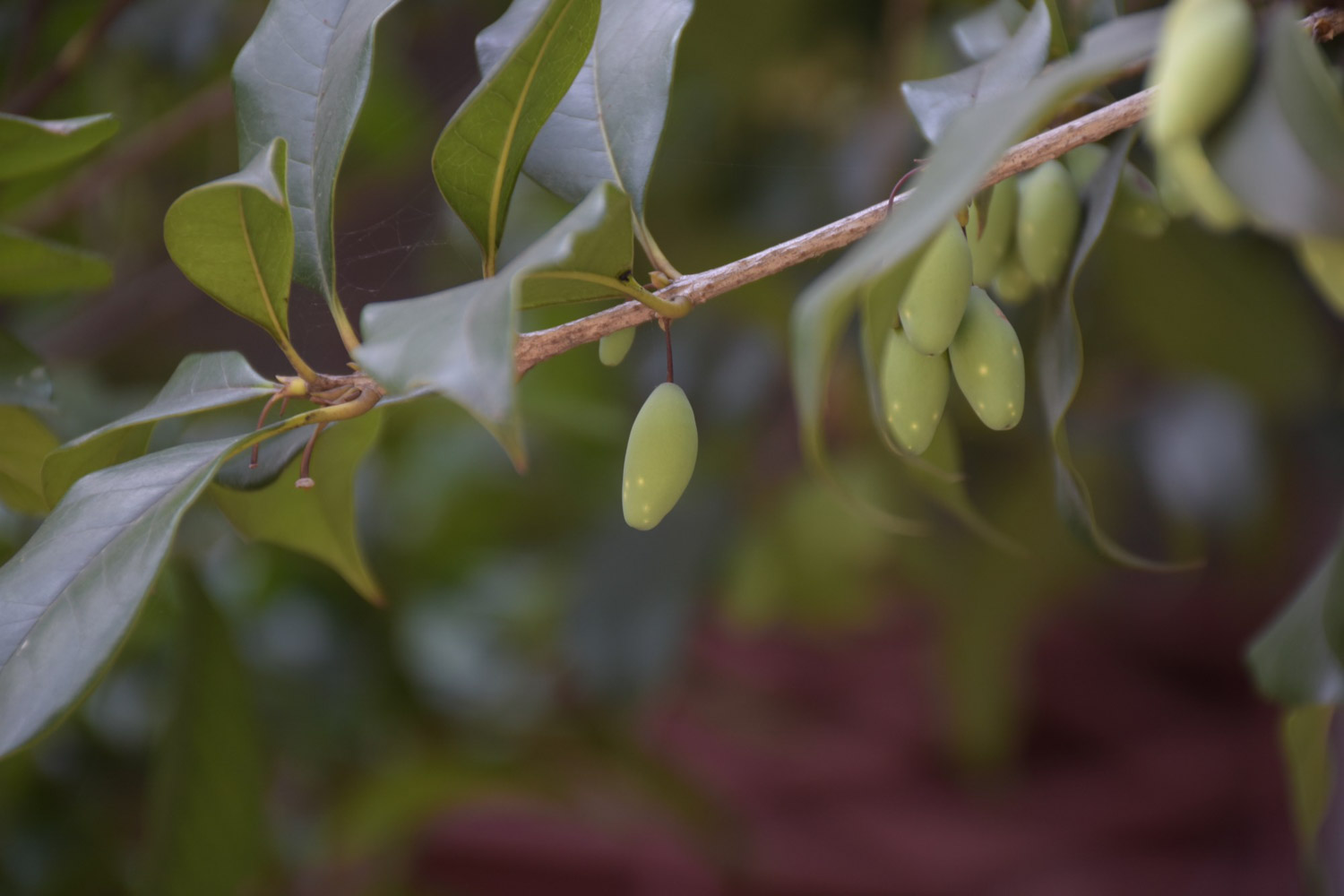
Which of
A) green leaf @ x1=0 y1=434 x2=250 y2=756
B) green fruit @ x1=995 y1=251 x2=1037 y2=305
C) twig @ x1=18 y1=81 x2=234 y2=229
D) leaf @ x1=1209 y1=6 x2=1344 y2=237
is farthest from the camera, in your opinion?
twig @ x1=18 y1=81 x2=234 y2=229

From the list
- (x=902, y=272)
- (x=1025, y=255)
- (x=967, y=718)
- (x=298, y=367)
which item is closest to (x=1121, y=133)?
(x=1025, y=255)

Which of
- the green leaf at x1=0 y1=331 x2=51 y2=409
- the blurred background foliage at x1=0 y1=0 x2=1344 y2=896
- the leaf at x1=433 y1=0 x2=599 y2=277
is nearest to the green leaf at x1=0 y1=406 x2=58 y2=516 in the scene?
the green leaf at x1=0 y1=331 x2=51 y2=409

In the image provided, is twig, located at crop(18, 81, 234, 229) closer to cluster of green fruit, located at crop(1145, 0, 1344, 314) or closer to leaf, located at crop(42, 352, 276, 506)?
leaf, located at crop(42, 352, 276, 506)

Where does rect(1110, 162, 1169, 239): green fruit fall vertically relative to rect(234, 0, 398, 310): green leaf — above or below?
below

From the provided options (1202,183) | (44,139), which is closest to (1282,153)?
(1202,183)

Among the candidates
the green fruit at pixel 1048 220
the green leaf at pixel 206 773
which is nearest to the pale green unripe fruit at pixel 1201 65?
the green fruit at pixel 1048 220

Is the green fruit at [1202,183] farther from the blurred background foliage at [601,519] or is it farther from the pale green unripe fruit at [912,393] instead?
the blurred background foliage at [601,519]

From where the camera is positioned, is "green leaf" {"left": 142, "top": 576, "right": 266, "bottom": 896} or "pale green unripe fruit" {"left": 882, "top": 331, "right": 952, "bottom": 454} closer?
"pale green unripe fruit" {"left": 882, "top": 331, "right": 952, "bottom": 454}

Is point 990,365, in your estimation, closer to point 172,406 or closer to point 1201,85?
point 1201,85
